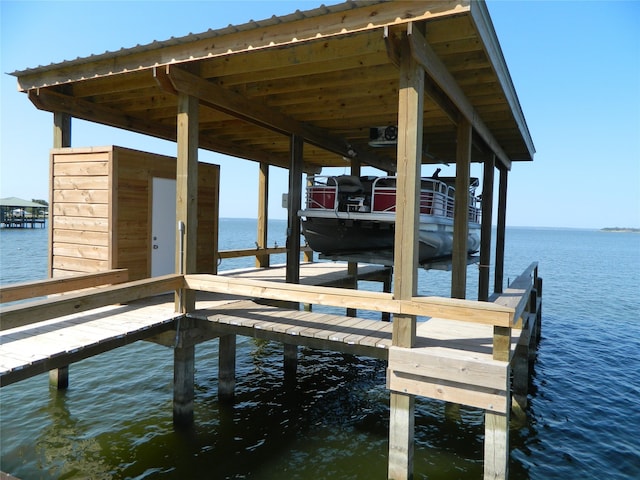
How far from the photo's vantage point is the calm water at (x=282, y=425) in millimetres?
6188

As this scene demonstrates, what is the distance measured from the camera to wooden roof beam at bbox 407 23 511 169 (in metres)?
4.80

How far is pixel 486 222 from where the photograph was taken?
9.38 meters

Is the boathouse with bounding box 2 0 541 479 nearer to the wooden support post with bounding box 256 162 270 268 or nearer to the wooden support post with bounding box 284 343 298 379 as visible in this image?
the wooden support post with bounding box 284 343 298 379

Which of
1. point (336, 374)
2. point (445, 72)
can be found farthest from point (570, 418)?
point (445, 72)

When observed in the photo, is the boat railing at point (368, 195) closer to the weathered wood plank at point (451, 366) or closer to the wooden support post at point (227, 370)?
the wooden support post at point (227, 370)

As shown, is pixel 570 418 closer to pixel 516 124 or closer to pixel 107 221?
pixel 516 124

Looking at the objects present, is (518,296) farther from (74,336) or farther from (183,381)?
(74,336)

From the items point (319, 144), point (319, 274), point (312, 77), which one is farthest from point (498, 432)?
point (319, 274)

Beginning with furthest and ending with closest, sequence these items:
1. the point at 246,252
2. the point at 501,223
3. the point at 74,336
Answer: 1. the point at 246,252
2. the point at 501,223
3. the point at 74,336

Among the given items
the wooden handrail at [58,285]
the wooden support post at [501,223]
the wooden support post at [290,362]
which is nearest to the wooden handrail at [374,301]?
the wooden handrail at [58,285]

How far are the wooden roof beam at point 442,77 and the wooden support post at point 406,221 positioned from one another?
5.6 inches

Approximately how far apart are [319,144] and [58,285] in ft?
19.4

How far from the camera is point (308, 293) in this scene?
546cm

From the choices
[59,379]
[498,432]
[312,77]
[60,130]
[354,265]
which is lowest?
[59,379]
